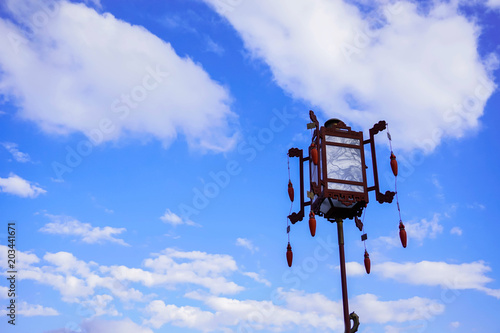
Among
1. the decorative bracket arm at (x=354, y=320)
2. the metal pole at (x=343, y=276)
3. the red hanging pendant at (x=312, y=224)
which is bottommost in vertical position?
the decorative bracket arm at (x=354, y=320)

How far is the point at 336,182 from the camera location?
40.3 feet

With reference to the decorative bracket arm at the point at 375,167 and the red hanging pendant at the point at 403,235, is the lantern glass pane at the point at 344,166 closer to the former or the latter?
the decorative bracket arm at the point at 375,167

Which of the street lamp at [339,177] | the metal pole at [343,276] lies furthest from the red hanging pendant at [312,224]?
the metal pole at [343,276]

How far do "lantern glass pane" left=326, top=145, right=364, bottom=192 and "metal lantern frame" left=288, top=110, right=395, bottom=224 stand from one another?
6cm

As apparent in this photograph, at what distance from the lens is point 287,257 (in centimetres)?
1287

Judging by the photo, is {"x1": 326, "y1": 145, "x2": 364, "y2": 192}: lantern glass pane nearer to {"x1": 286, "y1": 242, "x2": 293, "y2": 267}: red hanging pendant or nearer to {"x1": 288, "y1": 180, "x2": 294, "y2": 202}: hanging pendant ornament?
{"x1": 288, "y1": 180, "x2": 294, "y2": 202}: hanging pendant ornament

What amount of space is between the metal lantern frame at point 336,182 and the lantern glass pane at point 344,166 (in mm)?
63

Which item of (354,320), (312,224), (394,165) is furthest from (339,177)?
(354,320)

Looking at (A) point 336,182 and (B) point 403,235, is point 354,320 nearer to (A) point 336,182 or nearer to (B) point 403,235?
(B) point 403,235

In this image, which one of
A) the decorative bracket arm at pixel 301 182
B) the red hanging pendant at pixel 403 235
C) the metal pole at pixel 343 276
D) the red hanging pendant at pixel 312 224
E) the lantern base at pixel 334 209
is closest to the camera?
the metal pole at pixel 343 276

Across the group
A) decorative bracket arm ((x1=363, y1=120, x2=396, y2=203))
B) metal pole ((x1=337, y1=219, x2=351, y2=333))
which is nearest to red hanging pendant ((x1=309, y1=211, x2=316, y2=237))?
metal pole ((x1=337, y1=219, x2=351, y2=333))

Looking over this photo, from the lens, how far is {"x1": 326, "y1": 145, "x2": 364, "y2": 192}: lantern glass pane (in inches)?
486

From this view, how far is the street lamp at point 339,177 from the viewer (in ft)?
39.9

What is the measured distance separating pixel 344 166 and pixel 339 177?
0.39 meters
